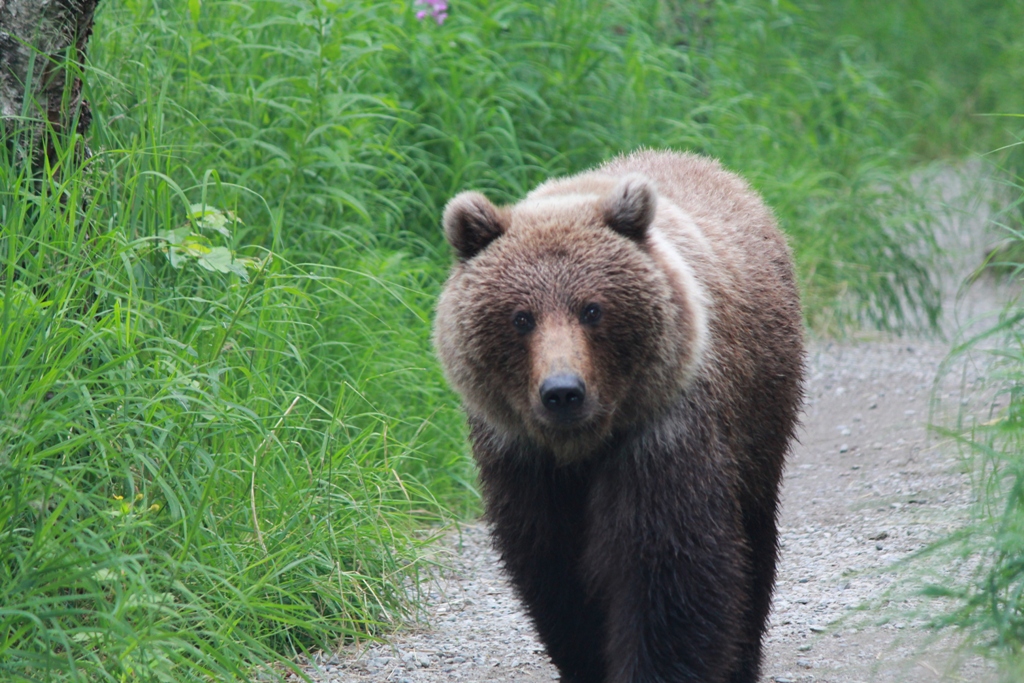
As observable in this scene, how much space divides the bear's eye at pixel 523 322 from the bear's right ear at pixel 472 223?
34cm

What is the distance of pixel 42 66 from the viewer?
13.8 ft

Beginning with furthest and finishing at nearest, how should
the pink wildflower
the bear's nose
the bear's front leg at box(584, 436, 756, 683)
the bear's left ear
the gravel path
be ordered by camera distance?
the pink wildflower → the gravel path → the bear's left ear → the bear's front leg at box(584, 436, 756, 683) → the bear's nose

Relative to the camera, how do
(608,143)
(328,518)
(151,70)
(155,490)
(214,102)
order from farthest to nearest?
1. (608,143)
2. (214,102)
3. (151,70)
4. (328,518)
5. (155,490)

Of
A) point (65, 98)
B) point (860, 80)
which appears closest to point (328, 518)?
point (65, 98)

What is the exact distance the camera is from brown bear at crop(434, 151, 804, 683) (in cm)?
343

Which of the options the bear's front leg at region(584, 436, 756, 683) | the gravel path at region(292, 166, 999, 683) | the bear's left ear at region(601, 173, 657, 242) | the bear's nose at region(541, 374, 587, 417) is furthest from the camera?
the gravel path at region(292, 166, 999, 683)

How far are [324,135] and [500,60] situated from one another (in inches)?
67.9

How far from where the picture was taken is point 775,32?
410 inches

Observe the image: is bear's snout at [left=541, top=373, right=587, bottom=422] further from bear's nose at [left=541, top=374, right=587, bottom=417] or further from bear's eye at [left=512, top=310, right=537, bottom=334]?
bear's eye at [left=512, top=310, right=537, bottom=334]

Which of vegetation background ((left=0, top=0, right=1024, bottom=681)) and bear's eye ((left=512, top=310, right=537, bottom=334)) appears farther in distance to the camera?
bear's eye ((left=512, top=310, right=537, bottom=334))

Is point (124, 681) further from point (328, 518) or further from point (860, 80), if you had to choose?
point (860, 80)

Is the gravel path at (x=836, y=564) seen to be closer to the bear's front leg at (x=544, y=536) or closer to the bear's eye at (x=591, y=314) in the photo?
the bear's front leg at (x=544, y=536)

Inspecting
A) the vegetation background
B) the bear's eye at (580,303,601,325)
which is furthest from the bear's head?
the vegetation background

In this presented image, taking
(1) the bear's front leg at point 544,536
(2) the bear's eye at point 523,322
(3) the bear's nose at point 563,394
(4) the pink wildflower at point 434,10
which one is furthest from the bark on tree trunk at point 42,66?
(4) the pink wildflower at point 434,10
